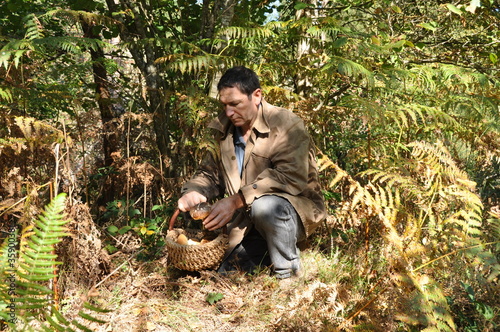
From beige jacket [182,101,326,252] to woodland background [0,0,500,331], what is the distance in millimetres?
238

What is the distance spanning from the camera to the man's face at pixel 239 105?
10.9 ft

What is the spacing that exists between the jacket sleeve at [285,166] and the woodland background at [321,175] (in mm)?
267

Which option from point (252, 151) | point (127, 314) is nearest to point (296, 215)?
point (252, 151)

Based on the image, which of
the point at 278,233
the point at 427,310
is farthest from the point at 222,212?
the point at 427,310

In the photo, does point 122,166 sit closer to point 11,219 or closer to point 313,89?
point 11,219

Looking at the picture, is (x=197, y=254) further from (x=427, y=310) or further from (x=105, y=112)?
(x=105, y=112)

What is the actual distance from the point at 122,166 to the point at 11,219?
1.11m

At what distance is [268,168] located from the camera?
3.38 m

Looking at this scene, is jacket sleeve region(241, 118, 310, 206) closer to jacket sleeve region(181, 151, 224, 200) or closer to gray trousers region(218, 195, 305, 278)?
gray trousers region(218, 195, 305, 278)

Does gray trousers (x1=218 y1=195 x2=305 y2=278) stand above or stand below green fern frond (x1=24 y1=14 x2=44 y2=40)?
below

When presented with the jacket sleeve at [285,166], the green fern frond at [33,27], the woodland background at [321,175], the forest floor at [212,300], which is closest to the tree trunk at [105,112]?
the woodland background at [321,175]

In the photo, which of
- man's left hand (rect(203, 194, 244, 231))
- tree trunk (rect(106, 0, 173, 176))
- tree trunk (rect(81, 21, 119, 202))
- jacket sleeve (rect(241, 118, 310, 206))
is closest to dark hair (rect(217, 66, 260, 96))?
jacket sleeve (rect(241, 118, 310, 206))

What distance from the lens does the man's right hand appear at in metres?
3.40

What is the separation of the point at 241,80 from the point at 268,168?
72 centimetres
